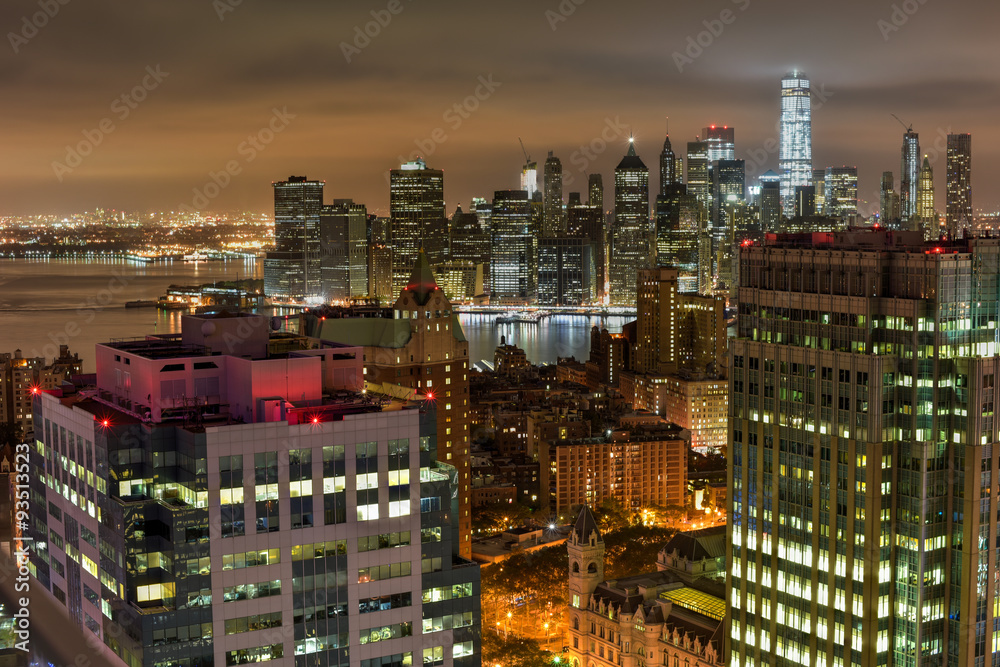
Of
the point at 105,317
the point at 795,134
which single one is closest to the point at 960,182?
the point at 105,317

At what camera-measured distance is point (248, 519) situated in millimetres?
11672

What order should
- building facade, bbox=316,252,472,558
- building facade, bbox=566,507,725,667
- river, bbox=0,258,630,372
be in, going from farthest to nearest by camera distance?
river, bbox=0,258,630,372 → building facade, bbox=316,252,472,558 → building facade, bbox=566,507,725,667

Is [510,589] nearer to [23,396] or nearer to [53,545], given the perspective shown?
[53,545]

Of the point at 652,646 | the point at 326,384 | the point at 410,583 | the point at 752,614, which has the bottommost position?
the point at 652,646

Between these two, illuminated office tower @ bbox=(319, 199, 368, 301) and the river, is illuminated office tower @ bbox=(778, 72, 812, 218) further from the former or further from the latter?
illuminated office tower @ bbox=(319, 199, 368, 301)

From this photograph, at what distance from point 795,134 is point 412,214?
65.5 m

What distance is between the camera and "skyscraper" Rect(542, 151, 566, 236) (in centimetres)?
16288

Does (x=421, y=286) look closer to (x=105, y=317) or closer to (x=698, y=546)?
(x=698, y=546)

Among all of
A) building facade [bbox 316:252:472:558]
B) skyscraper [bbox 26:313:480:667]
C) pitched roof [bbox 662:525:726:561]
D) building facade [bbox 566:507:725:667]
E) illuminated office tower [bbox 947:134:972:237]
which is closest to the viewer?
skyscraper [bbox 26:313:480:667]

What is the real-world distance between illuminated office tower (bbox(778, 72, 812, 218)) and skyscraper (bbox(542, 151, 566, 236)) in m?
31.6

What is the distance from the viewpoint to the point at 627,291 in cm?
15038

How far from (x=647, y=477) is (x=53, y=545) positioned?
37451mm

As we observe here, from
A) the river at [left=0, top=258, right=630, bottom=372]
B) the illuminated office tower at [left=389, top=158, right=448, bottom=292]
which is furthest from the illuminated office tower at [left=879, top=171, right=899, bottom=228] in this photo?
the illuminated office tower at [left=389, top=158, right=448, bottom=292]

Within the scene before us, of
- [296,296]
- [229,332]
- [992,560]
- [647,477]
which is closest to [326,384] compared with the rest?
[229,332]
